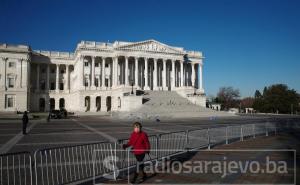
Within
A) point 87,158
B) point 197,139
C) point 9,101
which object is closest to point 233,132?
point 197,139

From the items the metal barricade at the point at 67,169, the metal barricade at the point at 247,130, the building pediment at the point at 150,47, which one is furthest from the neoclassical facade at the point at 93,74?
the metal barricade at the point at 67,169

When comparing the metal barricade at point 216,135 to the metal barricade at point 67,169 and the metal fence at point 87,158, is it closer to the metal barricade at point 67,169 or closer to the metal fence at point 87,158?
the metal fence at point 87,158

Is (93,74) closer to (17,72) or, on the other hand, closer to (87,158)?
(17,72)

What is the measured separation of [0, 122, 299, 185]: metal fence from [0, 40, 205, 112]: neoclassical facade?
56.0m

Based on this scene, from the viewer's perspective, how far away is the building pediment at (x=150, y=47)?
89669 mm

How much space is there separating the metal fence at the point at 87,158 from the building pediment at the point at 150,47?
233 ft

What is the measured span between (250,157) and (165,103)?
5720 cm

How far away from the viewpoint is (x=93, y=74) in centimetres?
8931

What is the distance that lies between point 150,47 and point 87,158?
83.0 meters

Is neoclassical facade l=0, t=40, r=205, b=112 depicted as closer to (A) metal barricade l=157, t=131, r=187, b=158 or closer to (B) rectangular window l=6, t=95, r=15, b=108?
(B) rectangular window l=6, t=95, r=15, b=108

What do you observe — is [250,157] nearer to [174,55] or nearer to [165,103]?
[165,103]

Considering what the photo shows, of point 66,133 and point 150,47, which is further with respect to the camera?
point 150,47

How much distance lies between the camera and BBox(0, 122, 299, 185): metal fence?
9.24 meters

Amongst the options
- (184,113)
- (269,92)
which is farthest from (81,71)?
(269,92)
